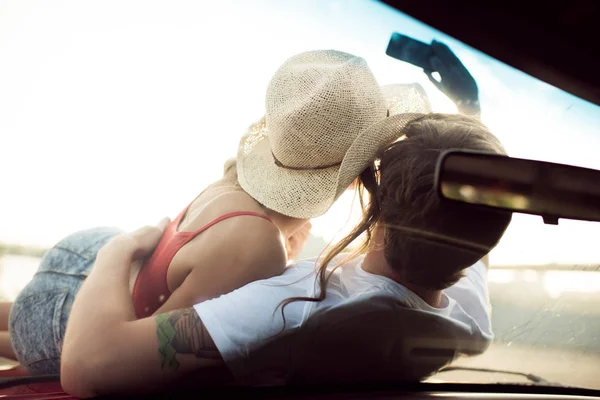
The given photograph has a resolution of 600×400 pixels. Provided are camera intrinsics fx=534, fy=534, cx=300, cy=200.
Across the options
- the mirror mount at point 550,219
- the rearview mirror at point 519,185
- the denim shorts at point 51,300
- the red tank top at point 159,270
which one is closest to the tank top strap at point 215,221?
the red tank top at point 159,270

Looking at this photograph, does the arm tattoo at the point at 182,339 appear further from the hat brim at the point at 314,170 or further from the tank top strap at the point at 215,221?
the hat brim at the point at 314,170

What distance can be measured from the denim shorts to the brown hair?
0.54 m

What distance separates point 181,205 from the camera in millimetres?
1247

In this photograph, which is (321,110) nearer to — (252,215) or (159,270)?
(252,215)

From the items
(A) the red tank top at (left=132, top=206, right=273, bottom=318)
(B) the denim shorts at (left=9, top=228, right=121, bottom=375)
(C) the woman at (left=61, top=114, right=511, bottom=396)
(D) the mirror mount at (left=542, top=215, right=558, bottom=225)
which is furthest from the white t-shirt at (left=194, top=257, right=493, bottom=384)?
(B) the denim shorts at (left=9, top=228, right=121, bottom=375)

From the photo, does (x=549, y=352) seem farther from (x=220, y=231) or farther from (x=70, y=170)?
(x=70, y=170)

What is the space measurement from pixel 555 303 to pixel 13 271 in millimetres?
1397

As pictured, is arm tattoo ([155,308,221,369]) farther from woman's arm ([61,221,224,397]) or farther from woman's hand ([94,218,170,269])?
woman's hand ([94,218,170,269])

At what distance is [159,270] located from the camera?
4.58 feet

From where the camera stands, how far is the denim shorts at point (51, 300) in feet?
4.18

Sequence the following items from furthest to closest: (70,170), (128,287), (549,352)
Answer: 1. (549,352)
2. (128,287)
3. (70,170)

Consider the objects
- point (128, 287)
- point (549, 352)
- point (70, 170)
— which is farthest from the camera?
point (549, 352)

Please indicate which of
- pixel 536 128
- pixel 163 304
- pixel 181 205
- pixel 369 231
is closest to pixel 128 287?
pixel 163 304

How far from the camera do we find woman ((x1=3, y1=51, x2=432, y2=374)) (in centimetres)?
128
